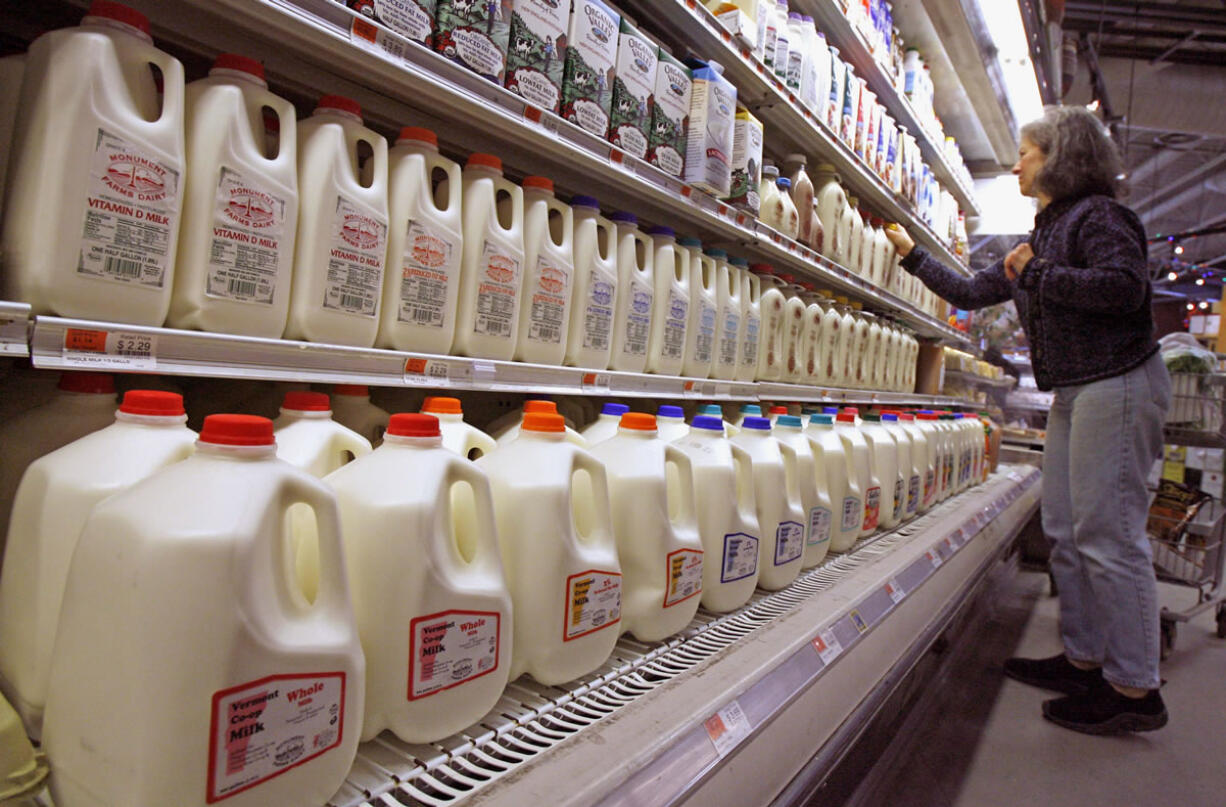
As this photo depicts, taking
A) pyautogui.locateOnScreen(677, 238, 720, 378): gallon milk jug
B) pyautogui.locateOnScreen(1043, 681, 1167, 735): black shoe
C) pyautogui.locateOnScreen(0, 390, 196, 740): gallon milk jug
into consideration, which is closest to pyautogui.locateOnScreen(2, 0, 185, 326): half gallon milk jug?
pyautogui.locateOnScreen(0, 390, 196, 740): gallon milk jug

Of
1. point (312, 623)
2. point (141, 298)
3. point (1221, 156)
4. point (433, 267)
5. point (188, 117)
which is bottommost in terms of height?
point (312, 623)

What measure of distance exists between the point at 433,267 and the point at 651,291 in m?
0.68

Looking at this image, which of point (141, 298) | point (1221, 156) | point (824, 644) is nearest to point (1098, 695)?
point (824, 644)

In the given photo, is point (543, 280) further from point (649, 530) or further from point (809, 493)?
point (809, 493)

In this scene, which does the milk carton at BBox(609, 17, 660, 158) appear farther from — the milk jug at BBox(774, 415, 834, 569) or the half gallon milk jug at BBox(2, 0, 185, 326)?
the half gallon milk jug at BBox(2, 0, 185, 326)

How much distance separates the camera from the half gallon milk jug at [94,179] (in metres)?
0.76

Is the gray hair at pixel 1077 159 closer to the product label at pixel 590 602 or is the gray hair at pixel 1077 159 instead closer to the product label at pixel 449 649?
the product label at pixel 590 602

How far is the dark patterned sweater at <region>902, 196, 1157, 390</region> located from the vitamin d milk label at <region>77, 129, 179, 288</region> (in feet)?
7.45

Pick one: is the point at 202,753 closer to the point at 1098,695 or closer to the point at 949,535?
the point at 949,535

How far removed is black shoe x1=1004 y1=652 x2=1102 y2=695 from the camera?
246 centimetres

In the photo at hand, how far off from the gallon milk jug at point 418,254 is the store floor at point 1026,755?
4.48ft

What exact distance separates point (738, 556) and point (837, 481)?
619 millimetres

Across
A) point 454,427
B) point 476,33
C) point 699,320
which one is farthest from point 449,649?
point 699,320

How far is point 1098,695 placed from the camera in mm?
2309
